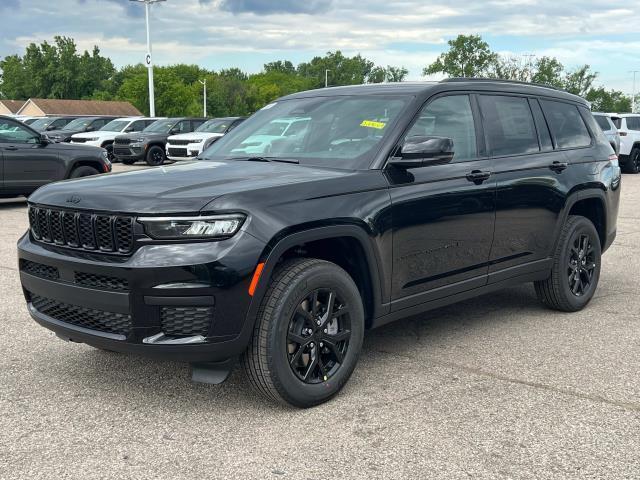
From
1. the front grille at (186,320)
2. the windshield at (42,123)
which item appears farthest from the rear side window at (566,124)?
the windshield at (42,123)

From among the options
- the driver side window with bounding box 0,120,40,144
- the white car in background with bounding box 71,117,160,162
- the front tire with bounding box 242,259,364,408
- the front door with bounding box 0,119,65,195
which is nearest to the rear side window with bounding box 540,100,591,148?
the front tire with bounding box 242,259,364,408

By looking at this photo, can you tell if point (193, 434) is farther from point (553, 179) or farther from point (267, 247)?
point (553, 179)

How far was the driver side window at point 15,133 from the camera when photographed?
42.7ft

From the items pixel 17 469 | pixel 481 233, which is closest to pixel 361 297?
pixel 481 233

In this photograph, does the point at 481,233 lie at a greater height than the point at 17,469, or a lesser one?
greater

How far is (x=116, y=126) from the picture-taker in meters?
28.1

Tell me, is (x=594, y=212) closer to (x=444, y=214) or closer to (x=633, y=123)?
(x=444, y=214)

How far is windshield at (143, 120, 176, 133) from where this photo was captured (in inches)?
1000

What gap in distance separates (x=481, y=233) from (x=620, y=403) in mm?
1406

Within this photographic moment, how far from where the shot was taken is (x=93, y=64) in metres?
135

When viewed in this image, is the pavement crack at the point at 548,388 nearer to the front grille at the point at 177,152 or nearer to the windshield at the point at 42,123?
the front grille at the point at 177,152

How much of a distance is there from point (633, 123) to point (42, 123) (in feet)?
73.9

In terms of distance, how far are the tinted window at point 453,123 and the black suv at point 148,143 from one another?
791 inches

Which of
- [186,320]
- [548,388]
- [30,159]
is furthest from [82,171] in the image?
[548,388]
